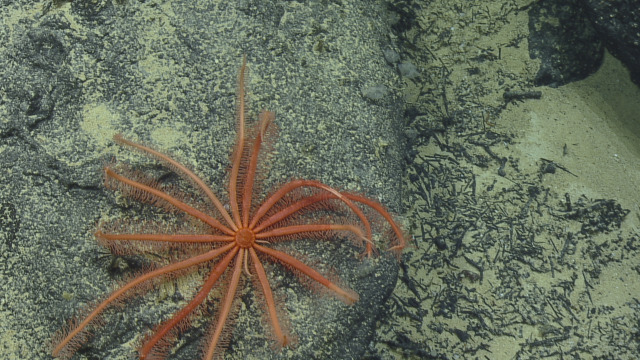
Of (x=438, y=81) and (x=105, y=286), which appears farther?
(x=438, y=81)

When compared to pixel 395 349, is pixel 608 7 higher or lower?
higher

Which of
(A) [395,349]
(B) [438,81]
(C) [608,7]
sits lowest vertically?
(A) [395,349]

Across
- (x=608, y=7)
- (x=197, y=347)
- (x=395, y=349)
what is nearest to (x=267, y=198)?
(x=197, y=347)

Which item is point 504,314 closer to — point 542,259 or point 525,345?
point 525,345

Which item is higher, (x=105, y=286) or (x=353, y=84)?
(x=353, y=84)

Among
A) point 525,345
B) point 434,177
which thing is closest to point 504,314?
point 525,345

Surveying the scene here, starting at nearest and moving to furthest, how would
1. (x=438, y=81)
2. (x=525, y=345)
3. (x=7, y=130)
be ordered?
(x=7, y=130), (x=525, y=345), (x=438, y=81)

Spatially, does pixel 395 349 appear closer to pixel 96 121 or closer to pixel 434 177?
pixel 434 177

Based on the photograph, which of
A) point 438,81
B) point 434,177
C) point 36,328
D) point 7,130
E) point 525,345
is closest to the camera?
point 36,328

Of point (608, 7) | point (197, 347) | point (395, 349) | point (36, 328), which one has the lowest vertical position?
point (36, 328)
